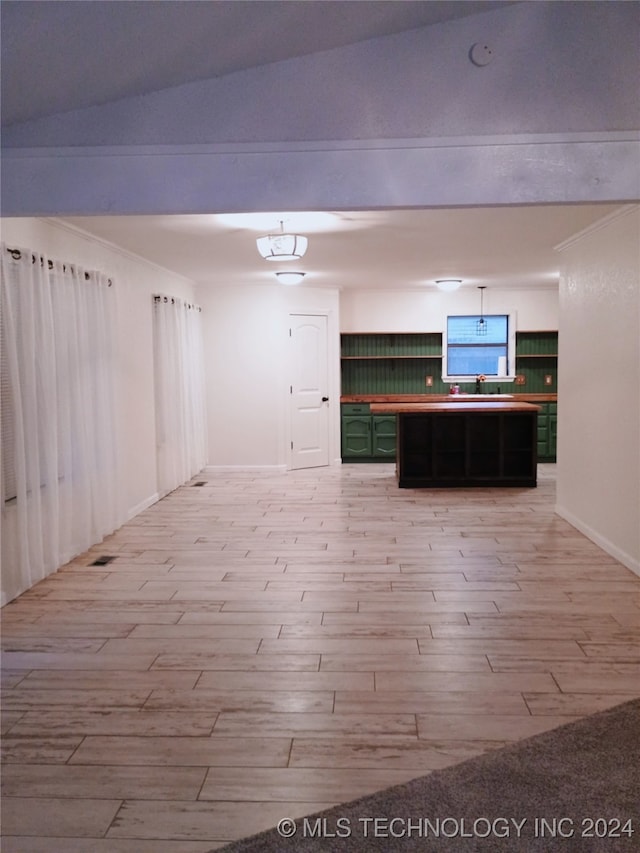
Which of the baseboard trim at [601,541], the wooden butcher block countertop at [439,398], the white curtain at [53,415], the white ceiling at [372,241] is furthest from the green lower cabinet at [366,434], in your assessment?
the white curtain at [53,415]

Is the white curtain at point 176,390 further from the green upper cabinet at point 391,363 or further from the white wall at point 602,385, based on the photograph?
the white wall at point 602,385

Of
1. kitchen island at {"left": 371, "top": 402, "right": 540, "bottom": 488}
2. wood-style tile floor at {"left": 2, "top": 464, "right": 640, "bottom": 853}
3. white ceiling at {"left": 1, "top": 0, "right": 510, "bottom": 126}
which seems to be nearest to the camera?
white ceiling at {"left": 1, "top": 0, "right": 510, "bottom": 126}

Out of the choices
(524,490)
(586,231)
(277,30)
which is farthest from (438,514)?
(277,30)

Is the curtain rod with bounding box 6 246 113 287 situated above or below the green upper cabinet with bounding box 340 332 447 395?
above

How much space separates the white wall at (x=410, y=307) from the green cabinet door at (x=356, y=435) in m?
1.31

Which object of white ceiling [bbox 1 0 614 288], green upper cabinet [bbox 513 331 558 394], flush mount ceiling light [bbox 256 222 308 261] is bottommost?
green upper cabinet [bbox 513 331 558 394]

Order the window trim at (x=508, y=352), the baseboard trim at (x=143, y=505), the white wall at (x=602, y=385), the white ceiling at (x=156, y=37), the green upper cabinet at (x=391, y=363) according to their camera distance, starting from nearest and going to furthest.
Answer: the white ceiling at (x=156, y=37), the white wall at (x=602, y=385), the baseboard trim at (x=143, y=505), the window trim at (x=508, y=352), the green upper cabinet at (x=391, y=363)

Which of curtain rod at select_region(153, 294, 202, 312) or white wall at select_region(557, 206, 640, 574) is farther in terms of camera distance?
curtain rod at select_region(153, 294, 202, 312)

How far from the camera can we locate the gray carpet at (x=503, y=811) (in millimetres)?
2174

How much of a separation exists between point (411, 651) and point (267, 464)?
5958 mm

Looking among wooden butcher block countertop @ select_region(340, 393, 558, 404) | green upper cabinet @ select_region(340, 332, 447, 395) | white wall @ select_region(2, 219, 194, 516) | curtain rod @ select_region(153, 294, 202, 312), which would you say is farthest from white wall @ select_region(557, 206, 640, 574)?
green upper cabinet @ select_region(340, 332, 447, 395)

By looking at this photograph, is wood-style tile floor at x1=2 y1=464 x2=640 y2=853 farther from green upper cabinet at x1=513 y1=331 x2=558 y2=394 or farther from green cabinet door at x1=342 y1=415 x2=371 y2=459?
green upper cabinet at x1=513 y1=331 x2=558 y2=394

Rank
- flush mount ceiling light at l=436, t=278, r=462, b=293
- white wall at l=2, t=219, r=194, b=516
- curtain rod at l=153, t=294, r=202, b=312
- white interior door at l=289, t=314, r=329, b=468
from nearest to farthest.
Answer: white wall at l=2, t=219, r=194, b=516 < curtain rod at l=153, t=294, r=202, b=312 < flush mount ceiling light at l=436, t=278, r=462, b=293 < white interior door at l=289, t=314, r=329, b=468

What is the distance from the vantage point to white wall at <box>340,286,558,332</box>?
10172 mm
